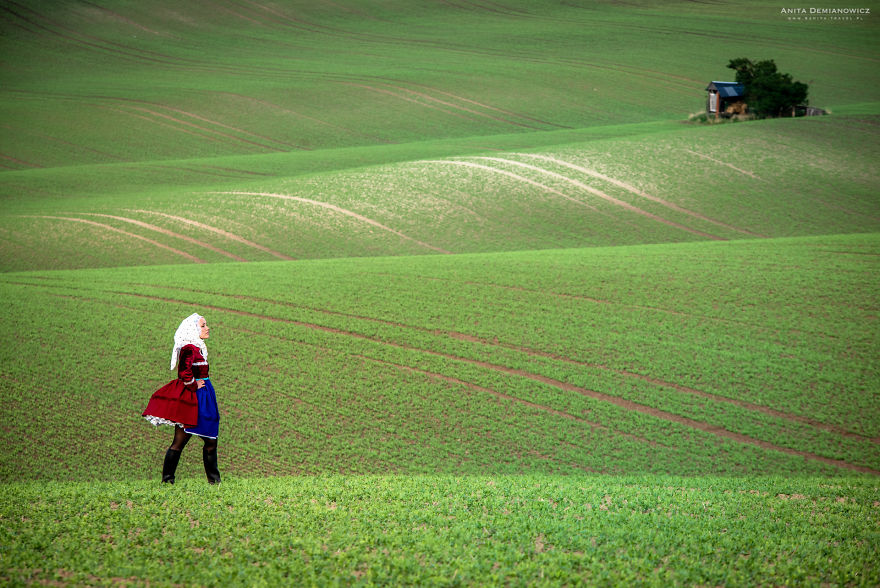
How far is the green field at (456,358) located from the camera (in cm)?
819

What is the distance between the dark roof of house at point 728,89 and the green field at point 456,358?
12.7ft

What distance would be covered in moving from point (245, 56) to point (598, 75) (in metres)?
41.3

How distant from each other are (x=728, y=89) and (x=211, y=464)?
51848 mm

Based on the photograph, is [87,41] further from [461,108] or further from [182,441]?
[182,441]

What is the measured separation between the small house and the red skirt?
2017 inches

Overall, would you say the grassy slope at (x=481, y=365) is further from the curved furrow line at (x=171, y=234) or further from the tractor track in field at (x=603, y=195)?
the tractor track in field at (x=603, y=195)

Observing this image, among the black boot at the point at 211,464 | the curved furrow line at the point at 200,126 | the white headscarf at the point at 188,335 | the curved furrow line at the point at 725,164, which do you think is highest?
the curved furrow line at the point at 200,126

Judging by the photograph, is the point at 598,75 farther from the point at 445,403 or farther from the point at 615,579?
the point at 615,579

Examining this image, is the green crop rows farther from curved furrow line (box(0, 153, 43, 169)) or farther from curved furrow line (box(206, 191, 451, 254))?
curved furrow line (box(0, 153, 43, 169))

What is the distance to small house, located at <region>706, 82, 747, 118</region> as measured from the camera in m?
51.3

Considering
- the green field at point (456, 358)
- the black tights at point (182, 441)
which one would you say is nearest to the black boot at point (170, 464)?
the black tights at point (182, 441)

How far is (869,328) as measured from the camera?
56.7 feet

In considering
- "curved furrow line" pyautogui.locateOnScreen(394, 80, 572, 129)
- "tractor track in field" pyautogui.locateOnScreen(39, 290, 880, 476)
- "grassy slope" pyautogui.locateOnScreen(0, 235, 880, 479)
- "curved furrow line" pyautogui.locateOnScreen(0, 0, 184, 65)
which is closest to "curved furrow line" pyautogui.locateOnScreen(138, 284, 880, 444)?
"grassy slope" pyautogui.locateOnScreen(0, 235, 880, 479)

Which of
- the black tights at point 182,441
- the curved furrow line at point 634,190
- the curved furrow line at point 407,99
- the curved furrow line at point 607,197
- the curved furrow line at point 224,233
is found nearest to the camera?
the black tights at point 182,441
